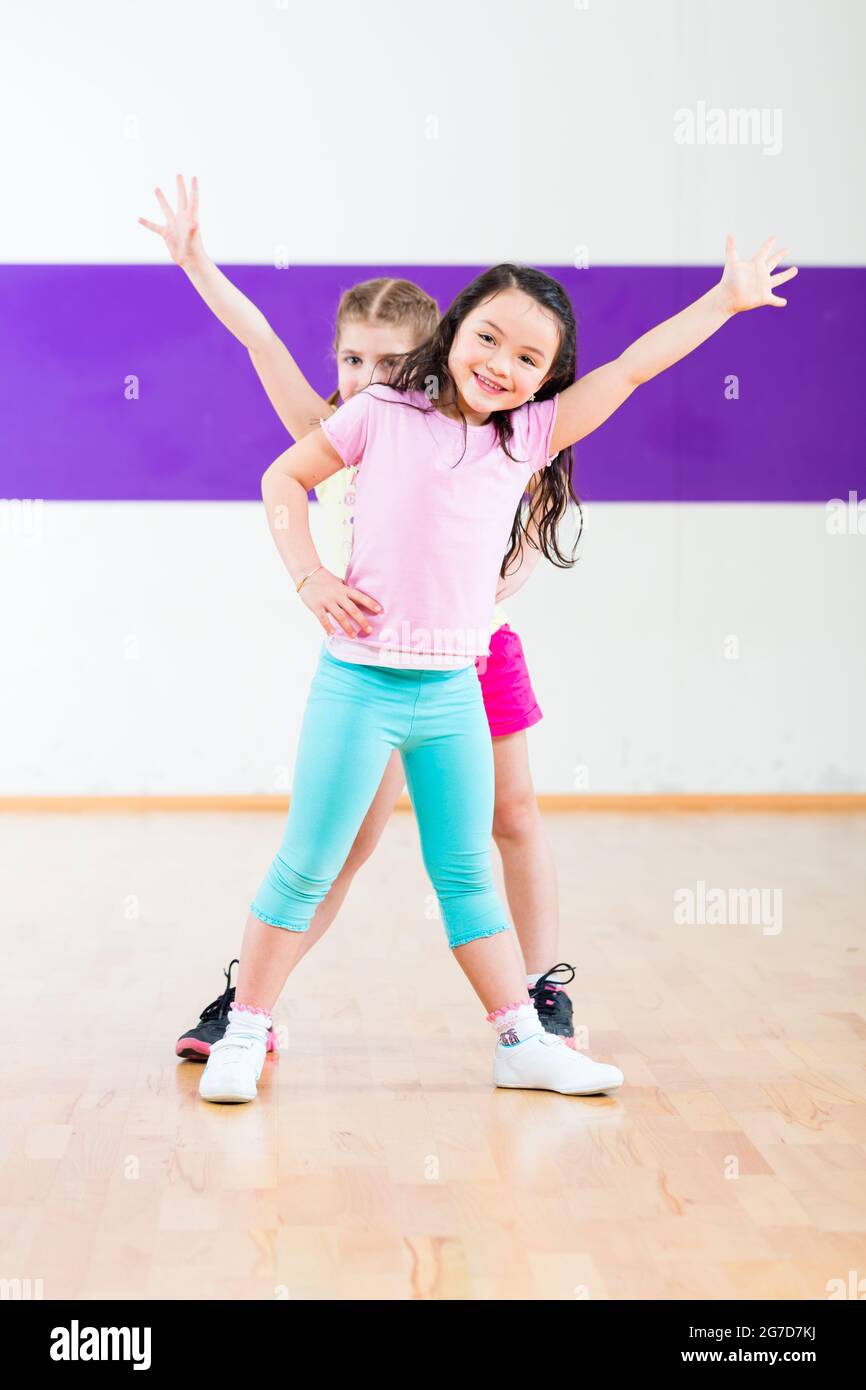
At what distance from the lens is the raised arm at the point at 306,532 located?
6.32 feet

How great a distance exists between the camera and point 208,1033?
2205mm

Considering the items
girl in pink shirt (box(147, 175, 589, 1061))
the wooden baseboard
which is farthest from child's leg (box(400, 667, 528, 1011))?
the wooden baseboard

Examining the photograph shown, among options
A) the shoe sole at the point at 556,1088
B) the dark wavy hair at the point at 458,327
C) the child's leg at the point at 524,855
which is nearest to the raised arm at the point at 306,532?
the dark wavy hair at the point at 458,327

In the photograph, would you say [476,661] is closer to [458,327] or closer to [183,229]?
[458,327]

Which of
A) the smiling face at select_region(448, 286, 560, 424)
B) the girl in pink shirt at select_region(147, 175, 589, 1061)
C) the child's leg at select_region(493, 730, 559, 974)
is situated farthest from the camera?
the child's leg at select_region(493, 730, 559, 974)

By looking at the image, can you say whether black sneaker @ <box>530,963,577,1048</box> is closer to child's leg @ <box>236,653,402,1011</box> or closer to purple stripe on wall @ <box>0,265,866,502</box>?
child's leg @ <box>236,653,402,1011</box>

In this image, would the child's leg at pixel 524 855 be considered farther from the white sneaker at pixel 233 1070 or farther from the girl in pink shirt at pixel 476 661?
the white sneaker at pixel 233 1070

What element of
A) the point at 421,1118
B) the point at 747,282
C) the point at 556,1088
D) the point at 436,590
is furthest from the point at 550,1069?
the point at 747,282

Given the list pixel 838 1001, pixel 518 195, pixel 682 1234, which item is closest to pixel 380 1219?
pixel 682 1234

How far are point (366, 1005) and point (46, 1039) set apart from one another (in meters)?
0.50

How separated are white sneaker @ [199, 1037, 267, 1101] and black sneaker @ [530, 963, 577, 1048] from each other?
0.41 m

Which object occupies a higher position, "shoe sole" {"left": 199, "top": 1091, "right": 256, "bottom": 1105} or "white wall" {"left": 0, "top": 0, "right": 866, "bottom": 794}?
"white wall" {"left": 0, "top": 0, "right": 866, "bottom": 794}

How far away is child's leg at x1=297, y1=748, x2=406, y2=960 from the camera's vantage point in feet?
7.18

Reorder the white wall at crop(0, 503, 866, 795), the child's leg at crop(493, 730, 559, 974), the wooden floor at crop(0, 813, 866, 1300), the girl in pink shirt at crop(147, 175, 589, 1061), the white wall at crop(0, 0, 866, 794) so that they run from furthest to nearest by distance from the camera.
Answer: the white wall at crop(0, 503, 866, 795) < the white wall at crop(0, 0, 866, 794) < the child's leg at crop(493, 730, 559, 974) < the girl in pink shirt at crop(147, 175, 589, 1061) < the wooden floor at crop(0, 813, 866, 1300)
